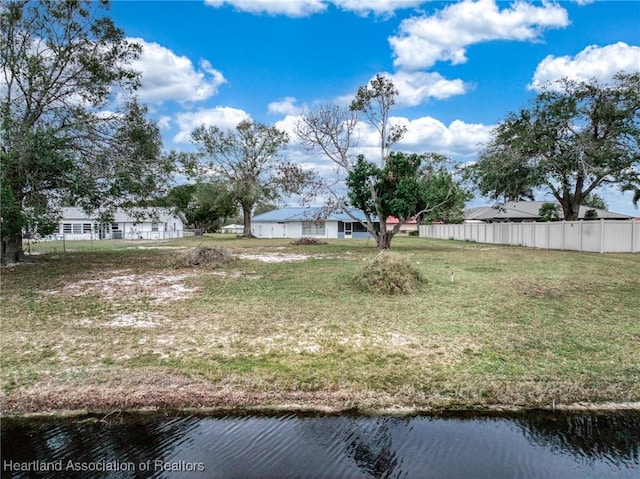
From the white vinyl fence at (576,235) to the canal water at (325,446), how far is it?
17640 millimetres

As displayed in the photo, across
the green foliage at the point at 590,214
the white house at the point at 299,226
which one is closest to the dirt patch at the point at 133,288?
the white house at the point at 299,226

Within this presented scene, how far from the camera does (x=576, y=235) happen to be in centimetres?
1948

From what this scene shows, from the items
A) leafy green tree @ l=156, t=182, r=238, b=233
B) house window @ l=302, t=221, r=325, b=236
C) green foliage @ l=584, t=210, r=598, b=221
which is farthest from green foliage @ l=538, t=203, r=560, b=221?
leafy green tree @ l=156, t=182, r=238, b=233

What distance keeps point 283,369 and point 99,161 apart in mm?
10181

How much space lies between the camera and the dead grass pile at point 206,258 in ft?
43.6

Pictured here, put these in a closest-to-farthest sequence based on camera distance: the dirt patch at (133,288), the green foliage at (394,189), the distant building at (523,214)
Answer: the dirt patch at (133,288) < the green foliage at (394,189) < the distant building at (523,214)

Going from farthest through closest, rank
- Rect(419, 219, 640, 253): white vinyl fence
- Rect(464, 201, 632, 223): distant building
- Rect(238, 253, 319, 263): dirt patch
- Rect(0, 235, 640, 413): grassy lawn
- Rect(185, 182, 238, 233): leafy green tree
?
Rect(185, 182, 238, 233): leafy green tree, Rect(464, 201, 632, 223): distant building, Rect(419, 219, 640, 253): white vinyl fence, Rect(238, 253, 319, 263): dirt patch, Rect(0, 235, 640, 413): grassy lawn

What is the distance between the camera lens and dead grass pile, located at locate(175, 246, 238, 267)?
13.3 m

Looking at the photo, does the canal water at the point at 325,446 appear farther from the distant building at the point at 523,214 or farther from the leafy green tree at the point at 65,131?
the distant building at the point at 523,214

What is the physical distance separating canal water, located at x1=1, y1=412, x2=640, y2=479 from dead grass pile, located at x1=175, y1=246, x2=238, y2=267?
393 inches

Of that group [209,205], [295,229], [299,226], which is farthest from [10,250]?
[209,205]

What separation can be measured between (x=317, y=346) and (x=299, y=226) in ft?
139

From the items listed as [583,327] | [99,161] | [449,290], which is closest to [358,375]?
[583,327]

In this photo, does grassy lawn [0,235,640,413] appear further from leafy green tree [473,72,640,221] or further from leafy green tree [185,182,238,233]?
leafy green tree [185,182,238,233]
